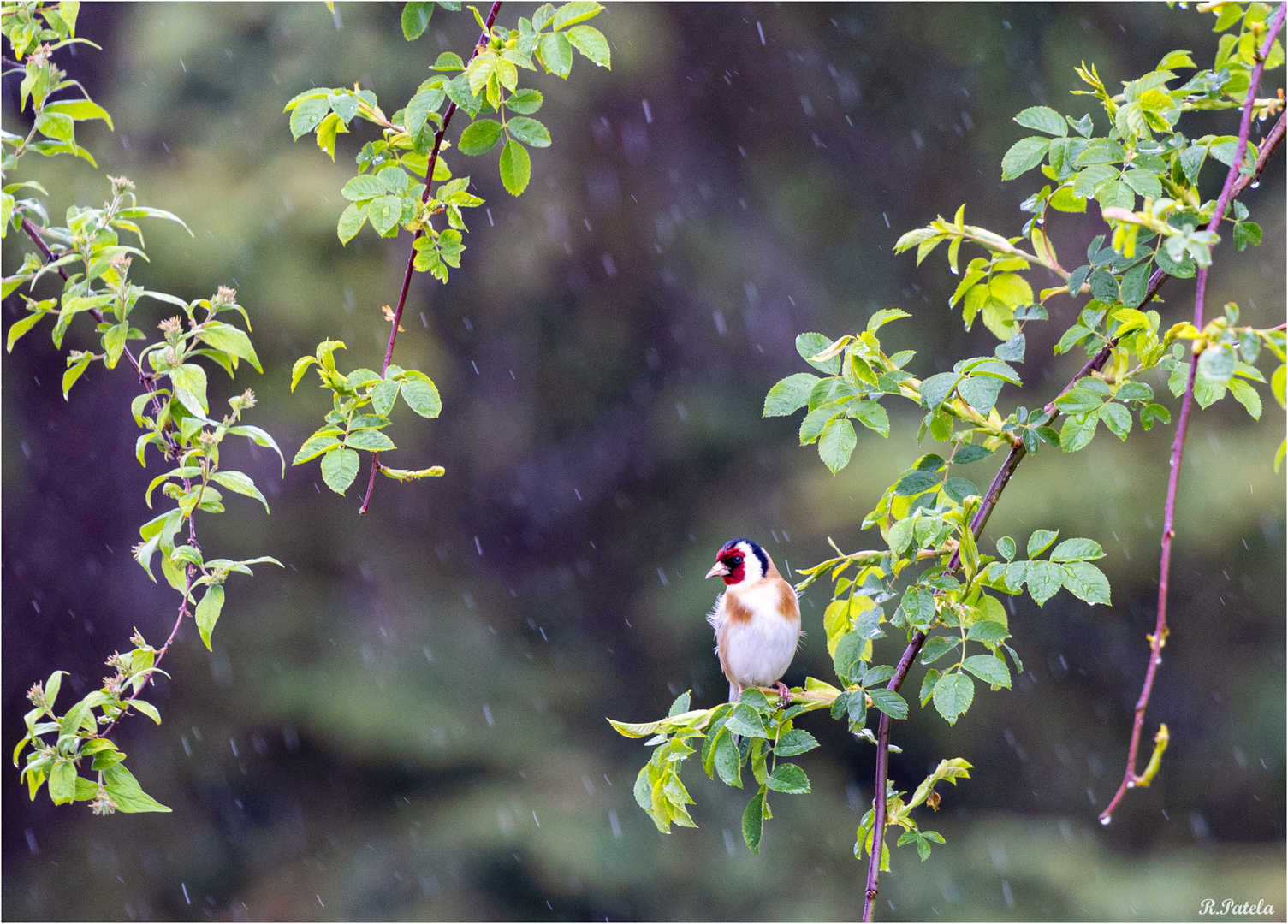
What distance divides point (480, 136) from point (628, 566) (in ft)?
19.7

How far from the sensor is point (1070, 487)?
6301mm

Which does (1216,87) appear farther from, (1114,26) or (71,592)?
(71,592)

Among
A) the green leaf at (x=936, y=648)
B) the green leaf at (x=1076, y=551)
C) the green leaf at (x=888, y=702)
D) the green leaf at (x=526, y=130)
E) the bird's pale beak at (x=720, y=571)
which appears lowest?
the bird's pale beak at (x=720, y=571)

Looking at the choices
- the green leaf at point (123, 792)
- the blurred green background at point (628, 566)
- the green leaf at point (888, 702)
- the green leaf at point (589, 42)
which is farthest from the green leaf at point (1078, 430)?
the blurred green background at point (628, 566)

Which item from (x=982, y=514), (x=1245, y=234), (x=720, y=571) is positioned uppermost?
(x=1245, y=234)

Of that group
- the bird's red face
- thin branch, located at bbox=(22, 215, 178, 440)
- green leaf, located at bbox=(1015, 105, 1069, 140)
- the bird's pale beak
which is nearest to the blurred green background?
the bird's red face

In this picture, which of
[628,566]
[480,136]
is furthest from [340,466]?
[628,566]

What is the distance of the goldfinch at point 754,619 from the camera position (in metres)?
3.07

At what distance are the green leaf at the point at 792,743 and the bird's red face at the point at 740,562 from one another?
133 centimetres

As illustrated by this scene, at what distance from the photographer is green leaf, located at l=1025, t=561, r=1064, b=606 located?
1.66 metres

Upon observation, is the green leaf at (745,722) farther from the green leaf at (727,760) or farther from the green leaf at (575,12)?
the green leaf at (575,12)

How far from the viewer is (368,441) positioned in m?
1.71

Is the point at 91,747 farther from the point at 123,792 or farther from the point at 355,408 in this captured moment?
the point at 355,408

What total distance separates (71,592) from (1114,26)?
6.84 meters
